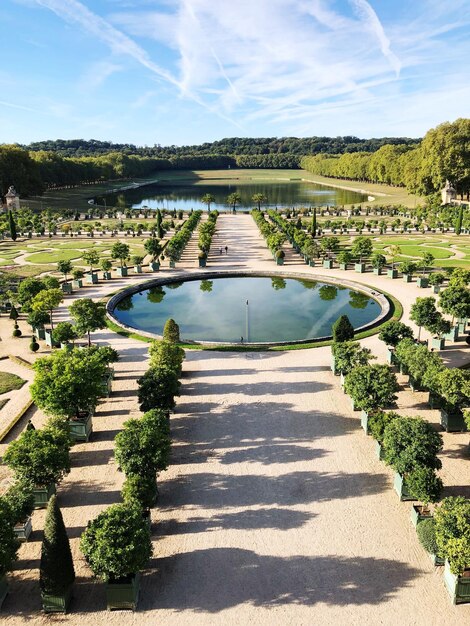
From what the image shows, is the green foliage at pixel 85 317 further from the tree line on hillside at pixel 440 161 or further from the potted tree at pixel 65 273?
the tree line on hillside at pixel 440 161

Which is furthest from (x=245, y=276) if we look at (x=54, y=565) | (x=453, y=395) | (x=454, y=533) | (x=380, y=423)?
(x=54, y=565)

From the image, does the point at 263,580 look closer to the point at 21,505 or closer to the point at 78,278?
the point at 21,505

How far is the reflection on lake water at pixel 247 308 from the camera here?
35.1 meters

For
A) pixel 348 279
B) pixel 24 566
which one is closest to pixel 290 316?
pixel 348 279

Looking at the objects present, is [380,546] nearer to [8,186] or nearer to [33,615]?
[33,615]

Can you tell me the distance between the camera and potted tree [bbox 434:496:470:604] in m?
12.6

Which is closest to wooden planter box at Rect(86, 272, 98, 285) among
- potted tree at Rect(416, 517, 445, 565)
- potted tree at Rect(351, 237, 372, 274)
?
potted tree at Rect(351, 237, 372, 274)

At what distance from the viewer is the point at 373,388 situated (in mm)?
20719

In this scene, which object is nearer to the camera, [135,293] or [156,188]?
[135,293]

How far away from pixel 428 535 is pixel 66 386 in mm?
14044

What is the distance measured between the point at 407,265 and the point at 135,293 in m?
25.8

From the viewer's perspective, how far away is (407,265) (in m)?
45.8

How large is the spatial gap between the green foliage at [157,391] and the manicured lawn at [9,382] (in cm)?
884

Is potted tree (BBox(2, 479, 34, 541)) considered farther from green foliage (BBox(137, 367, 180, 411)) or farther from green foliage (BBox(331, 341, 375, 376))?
green foliage (BBox(331, 341, 375, 376))
